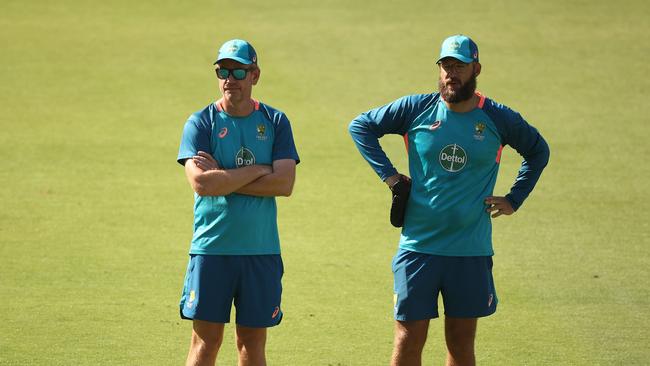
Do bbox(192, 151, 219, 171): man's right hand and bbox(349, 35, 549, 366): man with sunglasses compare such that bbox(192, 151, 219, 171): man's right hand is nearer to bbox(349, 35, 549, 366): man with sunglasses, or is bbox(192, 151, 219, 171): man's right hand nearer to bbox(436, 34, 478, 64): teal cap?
bbox(349, 35, 549, 366): man with sunglasses

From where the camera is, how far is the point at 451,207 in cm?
600

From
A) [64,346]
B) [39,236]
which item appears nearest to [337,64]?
[39,236]

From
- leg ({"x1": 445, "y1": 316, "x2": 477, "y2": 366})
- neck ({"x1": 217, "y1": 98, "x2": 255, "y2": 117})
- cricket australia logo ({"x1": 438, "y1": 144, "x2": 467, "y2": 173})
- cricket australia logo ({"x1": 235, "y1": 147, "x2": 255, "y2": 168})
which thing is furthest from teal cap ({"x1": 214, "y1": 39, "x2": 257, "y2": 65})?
leg ({"x1": 445, "y1": 316, "x2": 477, "y2": 366})

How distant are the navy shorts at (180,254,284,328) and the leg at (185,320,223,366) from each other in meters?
0.07

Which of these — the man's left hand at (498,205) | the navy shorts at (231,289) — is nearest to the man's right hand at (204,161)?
the navy shorts at (231,289)

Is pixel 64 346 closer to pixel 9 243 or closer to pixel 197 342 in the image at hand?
pixel 197 342

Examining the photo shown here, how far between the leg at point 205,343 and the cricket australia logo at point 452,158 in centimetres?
161

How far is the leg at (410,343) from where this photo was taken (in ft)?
19.6

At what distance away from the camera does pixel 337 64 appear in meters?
15.1

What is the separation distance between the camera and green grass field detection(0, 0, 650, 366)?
777 cm

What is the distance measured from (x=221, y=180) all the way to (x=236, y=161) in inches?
8.9

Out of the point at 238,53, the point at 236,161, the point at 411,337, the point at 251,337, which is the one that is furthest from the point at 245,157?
the point at 411,337

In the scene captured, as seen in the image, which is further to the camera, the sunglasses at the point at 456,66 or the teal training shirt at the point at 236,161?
the sunglasses at the point at 456,66

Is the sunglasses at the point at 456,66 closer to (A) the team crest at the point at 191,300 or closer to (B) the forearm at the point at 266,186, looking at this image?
(B) the forearm at the point at 266,186
